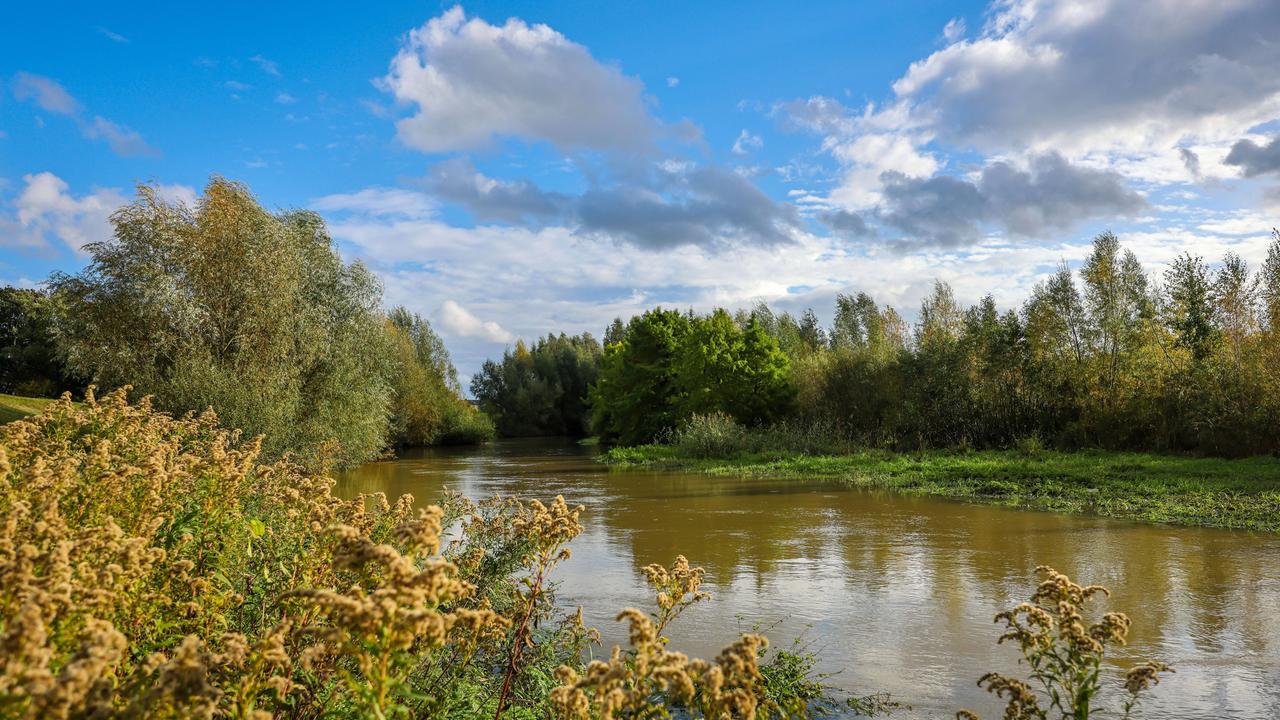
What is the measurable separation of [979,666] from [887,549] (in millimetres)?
5855

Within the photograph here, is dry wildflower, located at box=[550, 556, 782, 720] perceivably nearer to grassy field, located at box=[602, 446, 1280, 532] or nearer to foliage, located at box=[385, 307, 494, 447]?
grassy field, located at box=[602, 446, 1280, 532]

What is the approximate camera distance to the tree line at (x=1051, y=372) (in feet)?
82.4

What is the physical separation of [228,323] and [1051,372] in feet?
92.2

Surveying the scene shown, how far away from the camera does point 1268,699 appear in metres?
6.08

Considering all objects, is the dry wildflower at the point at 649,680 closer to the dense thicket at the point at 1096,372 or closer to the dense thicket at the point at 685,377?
the dense thicket at the point at 1096,372

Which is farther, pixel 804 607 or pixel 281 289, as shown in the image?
pixel 281 289

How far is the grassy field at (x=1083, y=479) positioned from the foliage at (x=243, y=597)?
1266cm

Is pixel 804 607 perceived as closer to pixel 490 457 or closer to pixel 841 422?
pixel 841 422

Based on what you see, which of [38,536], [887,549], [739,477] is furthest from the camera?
[739,477]

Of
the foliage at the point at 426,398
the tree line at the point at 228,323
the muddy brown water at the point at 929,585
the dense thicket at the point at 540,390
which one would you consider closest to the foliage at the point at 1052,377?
the muddy brown water at the point at 929,585

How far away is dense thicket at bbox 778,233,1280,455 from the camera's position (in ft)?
80.6

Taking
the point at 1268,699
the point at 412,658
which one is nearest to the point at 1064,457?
the point at 1268,699

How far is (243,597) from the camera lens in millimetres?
4020

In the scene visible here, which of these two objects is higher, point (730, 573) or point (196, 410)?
point (196, 410)
